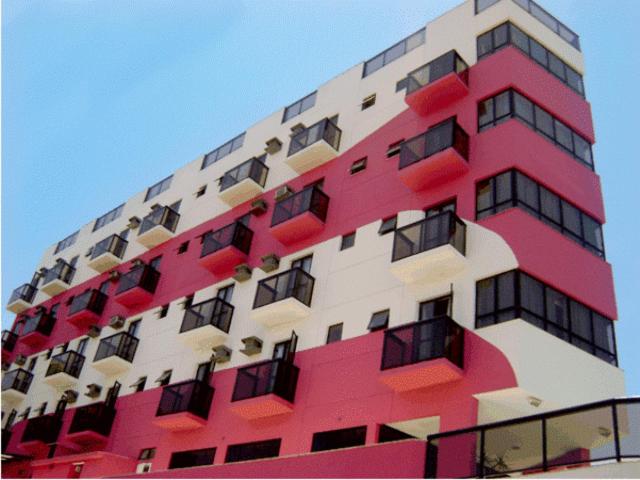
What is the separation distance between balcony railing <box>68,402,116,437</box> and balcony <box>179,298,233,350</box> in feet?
19.1

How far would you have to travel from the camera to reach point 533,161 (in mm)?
23016

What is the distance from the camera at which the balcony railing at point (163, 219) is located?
37.6 metres

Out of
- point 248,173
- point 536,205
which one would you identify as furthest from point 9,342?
point 536,205

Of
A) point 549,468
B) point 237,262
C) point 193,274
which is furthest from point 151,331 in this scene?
point 549,468

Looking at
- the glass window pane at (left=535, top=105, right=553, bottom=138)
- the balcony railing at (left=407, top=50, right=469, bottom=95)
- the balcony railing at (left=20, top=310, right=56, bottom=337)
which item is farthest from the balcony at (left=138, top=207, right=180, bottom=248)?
the glass window pane at (left=535, top=105, right=553, bottom=138)

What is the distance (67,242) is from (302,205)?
28.0m

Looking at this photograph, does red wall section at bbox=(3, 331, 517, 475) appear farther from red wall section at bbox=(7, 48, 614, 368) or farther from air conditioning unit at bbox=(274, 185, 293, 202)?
air conditioning unit at bbox=(274, 185, 293, 202)

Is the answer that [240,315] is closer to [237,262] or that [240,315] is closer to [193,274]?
[237,262]

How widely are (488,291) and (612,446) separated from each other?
8.03 metres

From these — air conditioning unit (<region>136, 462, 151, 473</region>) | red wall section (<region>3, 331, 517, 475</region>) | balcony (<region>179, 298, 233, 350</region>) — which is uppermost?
balcony (<region>179, 298, 233, 350</region>)

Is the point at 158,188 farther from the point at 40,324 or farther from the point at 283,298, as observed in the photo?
the point at 283,298

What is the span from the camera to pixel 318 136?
30000mm

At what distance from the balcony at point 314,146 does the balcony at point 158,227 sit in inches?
375

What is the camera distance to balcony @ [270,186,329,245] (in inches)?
1093
